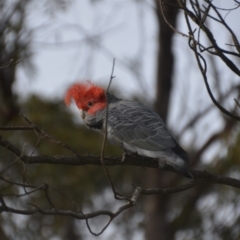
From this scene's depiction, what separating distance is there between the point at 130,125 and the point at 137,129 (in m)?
0.07

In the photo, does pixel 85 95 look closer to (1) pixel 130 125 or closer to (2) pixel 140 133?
(1) pixel 130 125

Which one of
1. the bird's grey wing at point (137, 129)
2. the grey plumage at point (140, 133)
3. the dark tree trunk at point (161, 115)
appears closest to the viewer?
the grey plumage at point (140, 133)

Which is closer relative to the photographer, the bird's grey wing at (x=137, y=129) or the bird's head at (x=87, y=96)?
the bird's grey wing at (x=137, y=129)

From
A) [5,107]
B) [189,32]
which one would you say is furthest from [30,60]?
[189,32]

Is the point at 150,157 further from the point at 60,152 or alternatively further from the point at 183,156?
the point at 60,152

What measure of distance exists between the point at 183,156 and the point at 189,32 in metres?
1.04

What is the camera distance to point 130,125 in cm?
478

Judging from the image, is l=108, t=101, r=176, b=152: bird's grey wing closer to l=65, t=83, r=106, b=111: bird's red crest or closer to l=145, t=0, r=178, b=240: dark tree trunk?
l=65, t=83, r=106, b=111: bird's red crest

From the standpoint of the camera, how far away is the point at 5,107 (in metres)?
7.40

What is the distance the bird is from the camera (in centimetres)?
430

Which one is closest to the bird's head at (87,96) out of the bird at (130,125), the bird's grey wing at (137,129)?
the bird at (130,125)

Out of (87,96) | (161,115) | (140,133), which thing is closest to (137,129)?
(140,133)

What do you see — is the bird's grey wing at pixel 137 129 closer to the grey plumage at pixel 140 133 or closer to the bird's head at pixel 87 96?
the grey plumage at pixel 140 133

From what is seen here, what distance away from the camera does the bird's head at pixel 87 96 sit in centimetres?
517
